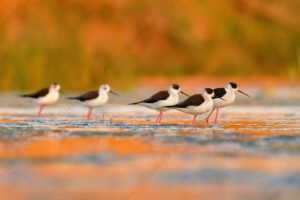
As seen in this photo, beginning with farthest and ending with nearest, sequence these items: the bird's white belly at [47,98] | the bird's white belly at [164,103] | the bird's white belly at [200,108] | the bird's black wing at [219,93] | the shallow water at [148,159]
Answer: the bird's white belly at [47,98]
the bird's black wing at [219,93]
the bird's white belly at [164,103]
the bird's white belly at [200,108]
the shallow water at [148,159]

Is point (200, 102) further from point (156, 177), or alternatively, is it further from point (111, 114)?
point (156, 177)

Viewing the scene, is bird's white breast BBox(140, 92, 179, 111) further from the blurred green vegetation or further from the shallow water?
the blurred green vegetation

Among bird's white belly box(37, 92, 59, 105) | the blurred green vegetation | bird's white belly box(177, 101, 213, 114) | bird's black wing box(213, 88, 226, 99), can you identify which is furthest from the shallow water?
the blurred green vegetation

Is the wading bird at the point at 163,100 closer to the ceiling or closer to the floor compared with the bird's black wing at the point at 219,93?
closer to the floor

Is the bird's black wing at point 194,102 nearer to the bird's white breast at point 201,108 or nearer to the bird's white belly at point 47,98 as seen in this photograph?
the bird's white breast at point 201,108

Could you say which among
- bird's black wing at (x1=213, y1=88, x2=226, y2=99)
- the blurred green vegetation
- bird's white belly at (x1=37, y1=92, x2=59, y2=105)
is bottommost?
bird's white belly at (x1=37, y1=92, x2=59, y2=105)

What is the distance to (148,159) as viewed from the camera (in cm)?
888

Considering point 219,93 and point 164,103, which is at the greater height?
point 219,93

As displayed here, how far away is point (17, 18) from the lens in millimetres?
48500

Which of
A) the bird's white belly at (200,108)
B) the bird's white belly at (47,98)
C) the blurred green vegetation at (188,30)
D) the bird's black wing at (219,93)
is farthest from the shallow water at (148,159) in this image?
the blurred green vegetation at (188,30)

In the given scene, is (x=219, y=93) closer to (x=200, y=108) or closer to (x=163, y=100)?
(x=163, y=100)

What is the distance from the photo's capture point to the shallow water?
6949 mm

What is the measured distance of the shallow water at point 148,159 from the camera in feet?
22.8

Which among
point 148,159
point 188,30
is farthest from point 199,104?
point 188,30
